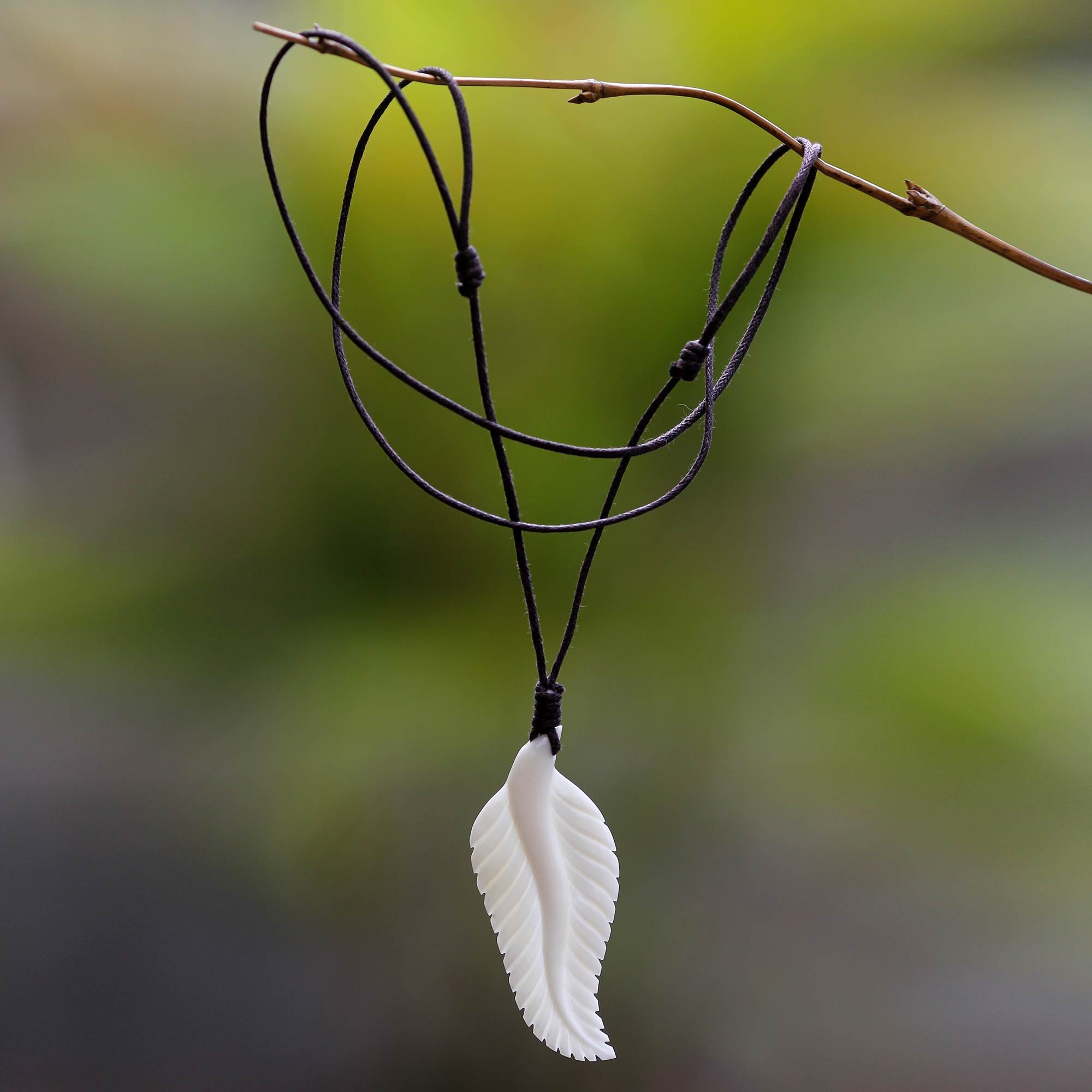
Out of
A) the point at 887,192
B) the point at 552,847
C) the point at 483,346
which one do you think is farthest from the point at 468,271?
the point at 552,847

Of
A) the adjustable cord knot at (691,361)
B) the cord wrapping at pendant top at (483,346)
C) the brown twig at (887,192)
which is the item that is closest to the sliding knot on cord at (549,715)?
the cord wrapping at pendant top at (483,346)

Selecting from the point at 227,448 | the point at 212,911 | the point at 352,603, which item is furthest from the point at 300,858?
the point at 227,448

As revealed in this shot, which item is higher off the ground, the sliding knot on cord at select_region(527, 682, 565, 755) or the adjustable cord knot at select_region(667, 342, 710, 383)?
the adjustable cord knot at select_region(667, 342, 710, 383)

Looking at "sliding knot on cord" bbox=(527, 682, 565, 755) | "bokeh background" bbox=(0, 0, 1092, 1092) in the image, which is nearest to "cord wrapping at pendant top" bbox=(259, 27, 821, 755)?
"sliding knot on cord" bbox=(527, 682, 565, 755)

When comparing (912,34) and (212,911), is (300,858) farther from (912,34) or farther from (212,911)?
(912,34)

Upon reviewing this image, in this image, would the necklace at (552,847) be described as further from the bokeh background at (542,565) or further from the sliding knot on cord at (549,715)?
the bokeh background at (542,565)

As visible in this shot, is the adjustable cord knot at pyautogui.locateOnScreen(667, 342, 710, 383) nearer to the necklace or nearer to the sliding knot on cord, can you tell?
the necklace
